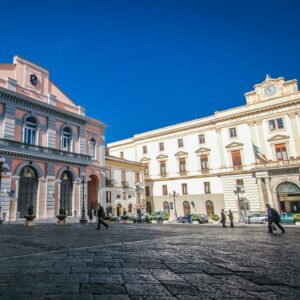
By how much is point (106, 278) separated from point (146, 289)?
87 centimetres

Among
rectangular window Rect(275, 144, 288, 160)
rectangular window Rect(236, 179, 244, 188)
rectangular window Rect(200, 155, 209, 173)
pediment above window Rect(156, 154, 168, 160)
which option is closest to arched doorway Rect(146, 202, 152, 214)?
pediment above window Rect(156, 154, 168, 160)

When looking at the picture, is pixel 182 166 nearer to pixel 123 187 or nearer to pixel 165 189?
pixel 165 189

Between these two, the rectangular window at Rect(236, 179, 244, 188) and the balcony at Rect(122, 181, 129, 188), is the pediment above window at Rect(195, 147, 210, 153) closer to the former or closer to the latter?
the rectangular window at Rect(236, 179, 244, 188)

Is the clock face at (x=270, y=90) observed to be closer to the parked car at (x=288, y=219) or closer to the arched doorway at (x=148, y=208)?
the parked car at (x=288, y=219)

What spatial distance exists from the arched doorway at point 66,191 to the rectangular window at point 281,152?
26.3 m

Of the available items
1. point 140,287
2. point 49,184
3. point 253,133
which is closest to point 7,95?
point 49,184

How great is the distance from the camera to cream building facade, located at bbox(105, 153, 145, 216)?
36.5m

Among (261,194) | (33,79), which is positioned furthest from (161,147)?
(33,79)

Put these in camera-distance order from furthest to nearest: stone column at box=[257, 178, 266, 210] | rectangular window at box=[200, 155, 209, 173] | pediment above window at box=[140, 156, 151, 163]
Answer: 1. pediment above window at box=[140, 156, 151, 163]
2. rectangular window at box=[200, 155, 209, 173]
3. stone column at box=[257, 178, 266, 210]

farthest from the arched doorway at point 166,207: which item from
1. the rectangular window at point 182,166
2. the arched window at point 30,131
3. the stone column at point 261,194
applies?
the arched window at point 30,131

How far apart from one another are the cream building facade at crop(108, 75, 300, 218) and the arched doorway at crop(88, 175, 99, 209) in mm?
15321

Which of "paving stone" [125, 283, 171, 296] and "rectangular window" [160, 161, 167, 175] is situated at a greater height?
"rectangular window" [160, 161, 167, 175]

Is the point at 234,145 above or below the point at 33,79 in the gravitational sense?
below

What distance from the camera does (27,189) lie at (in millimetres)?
22922
